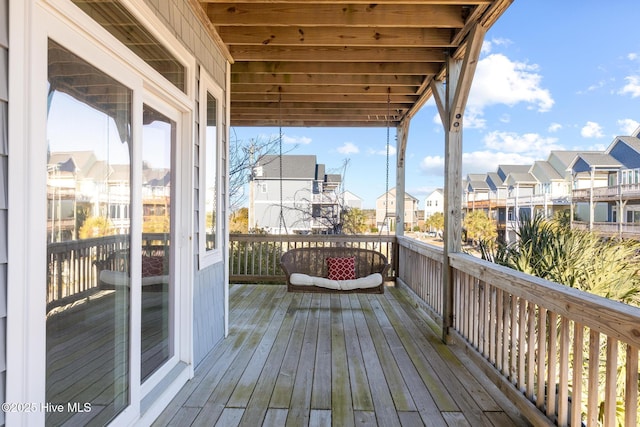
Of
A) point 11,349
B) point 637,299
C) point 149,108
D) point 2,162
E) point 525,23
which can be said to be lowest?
point 637,299

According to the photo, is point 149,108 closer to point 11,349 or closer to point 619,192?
point 11,349

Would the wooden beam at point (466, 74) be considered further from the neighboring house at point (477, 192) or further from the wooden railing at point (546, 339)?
the neighboring house at point (477, 192)

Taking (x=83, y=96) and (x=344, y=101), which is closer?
(x=83, y=96)

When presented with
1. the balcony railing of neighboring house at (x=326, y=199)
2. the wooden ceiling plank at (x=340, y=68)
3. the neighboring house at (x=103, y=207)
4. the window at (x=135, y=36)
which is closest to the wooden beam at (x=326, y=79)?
the wooden ceiling plank at (x=340, y=68)

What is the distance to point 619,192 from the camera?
3.39 meters

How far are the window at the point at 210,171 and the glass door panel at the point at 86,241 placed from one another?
37.9 inches

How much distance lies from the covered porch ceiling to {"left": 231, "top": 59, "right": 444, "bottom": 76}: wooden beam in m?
0.01

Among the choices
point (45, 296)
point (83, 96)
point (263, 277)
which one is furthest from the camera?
point (263, 277)

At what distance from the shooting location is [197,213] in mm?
2664

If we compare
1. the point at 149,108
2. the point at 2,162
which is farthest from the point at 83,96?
the point at 149,108

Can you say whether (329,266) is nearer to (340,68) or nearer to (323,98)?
(323,98)

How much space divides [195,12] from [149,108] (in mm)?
1005

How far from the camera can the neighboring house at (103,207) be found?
3.67 feet

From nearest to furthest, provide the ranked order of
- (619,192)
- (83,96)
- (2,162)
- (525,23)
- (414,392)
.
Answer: (2,162) → (83,96) → (414,392) → (619,192) → (525,23)
